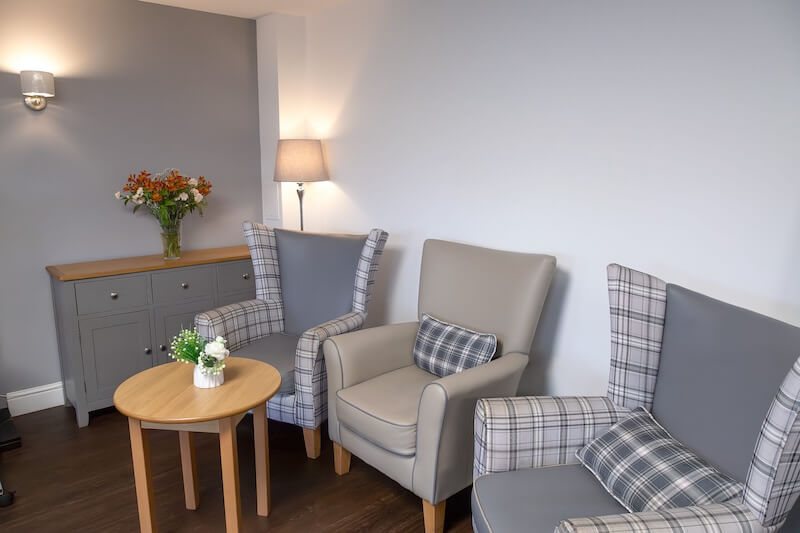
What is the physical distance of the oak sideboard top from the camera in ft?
9.35

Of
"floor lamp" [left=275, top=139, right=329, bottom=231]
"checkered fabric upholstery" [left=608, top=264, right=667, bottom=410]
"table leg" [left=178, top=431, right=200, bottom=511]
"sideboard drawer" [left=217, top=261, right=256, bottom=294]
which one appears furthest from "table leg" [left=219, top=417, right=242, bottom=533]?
"floor lamp" [left=275, top=139, right=329, bottom=231]

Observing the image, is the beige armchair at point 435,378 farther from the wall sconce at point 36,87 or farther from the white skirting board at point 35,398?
the wall sconce at point 36,87

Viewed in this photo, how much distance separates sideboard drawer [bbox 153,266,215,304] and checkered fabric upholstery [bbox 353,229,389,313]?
989mm

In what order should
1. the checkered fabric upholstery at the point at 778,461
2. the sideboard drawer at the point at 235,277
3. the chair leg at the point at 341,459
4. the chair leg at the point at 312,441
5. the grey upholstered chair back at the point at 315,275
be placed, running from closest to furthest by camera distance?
the checkered fabric upholstery at the point at 778,461, the chair leg at the point at 341,459, the chair leg at the point at 312,441, the grey upholstered chair back at the point at 315,275, the sideboard drawer at the point at 235,277

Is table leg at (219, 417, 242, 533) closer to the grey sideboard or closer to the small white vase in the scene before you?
the small white vase

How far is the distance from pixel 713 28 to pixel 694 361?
3.73 feet

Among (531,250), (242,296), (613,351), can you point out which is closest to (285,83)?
(242,296)

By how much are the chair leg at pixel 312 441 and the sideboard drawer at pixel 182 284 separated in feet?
3.87

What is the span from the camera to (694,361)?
5.20 ft

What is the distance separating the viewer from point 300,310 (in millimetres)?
2988

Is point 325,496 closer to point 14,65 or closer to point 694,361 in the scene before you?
point 694,361

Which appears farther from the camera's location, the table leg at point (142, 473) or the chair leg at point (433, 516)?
the chair leg at point (433, 516)

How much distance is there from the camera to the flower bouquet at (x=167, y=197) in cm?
310

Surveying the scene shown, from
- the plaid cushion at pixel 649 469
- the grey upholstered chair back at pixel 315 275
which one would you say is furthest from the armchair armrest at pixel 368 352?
the plaid cushion at pixel 649 469
